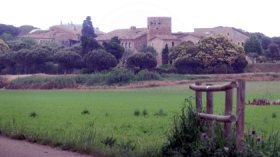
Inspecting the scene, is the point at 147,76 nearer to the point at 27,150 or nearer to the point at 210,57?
the point at 210,57

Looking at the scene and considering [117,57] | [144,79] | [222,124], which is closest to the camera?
[222,124]

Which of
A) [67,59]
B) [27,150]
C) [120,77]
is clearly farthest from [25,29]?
[27,150]

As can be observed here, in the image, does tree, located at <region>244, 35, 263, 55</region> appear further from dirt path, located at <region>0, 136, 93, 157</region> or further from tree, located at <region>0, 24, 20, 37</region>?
dirt path, located at <region>0, 136, 93, 157</region>

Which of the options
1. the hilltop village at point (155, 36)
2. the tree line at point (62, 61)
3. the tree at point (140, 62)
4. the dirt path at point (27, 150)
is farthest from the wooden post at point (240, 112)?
the hilltop village at point (155, 36)

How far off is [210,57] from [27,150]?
64.5 m

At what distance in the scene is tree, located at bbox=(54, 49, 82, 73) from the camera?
85000mm

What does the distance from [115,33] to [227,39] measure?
136 ft

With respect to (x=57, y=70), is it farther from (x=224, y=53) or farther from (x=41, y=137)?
(x=41, y=137)

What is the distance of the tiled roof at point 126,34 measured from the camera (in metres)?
118

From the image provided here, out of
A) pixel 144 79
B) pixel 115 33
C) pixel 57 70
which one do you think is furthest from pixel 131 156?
pixel 115 33

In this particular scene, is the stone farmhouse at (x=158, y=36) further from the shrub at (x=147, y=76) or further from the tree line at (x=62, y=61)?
the shrub at (x=147, y=76)

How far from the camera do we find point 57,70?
8756 cm

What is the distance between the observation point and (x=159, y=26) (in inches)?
4665

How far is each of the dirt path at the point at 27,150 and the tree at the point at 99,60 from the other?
225 feet
